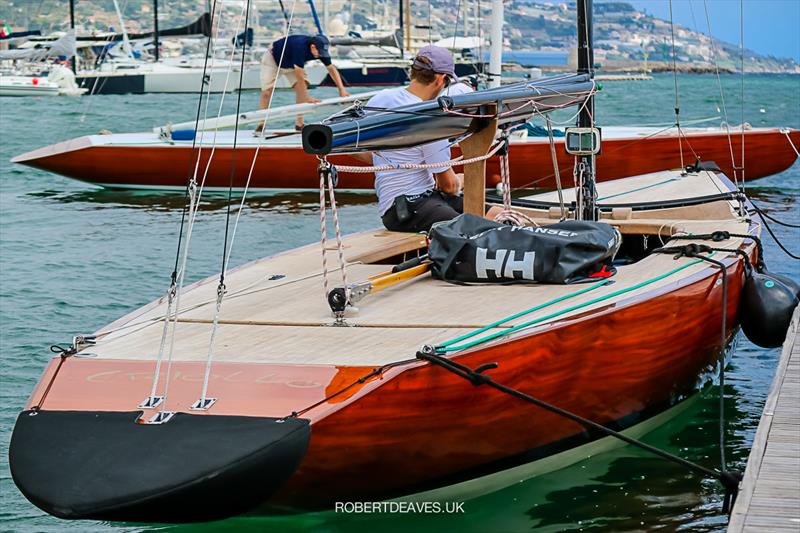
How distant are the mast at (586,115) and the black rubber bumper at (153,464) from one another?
3393mm

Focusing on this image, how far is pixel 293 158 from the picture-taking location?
16.2 metres

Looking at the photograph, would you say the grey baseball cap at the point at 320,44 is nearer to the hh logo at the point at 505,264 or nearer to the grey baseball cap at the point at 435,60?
the grey baseball cap at the point at 435,60

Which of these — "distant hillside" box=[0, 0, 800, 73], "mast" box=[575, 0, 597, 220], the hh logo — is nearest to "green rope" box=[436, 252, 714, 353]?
the hh logo

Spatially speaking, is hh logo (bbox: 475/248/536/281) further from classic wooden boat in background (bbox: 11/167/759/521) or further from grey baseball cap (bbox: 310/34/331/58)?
grey baseball cap (bbox: 310/34/331/58)

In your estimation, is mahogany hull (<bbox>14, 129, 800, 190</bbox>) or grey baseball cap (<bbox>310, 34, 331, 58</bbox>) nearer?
mahogany hull (<bbox>14, 129, 800, 190</bbox>)

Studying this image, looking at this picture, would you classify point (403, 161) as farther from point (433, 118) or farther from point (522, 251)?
point (522, 251)

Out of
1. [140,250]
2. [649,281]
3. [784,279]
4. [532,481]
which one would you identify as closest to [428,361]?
[532,481]

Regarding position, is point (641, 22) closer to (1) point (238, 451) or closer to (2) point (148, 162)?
(2) point (148, 162)

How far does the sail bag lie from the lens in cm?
600

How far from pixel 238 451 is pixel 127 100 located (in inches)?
1746

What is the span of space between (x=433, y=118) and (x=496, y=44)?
24.5 feet

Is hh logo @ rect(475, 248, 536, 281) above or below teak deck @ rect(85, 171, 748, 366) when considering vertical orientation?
above

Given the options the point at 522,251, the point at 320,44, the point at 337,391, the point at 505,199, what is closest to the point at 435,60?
the point at 505,199

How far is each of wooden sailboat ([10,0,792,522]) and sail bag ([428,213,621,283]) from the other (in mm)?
89
